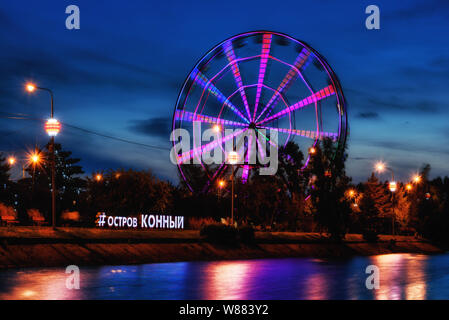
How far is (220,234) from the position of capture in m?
35.1

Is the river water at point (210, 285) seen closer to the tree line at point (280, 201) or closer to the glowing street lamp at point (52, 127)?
the glowing street lamp at point (52, 127)

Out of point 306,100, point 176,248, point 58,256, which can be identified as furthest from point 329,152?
point 58,256

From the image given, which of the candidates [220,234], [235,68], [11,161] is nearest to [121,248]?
[220,234]

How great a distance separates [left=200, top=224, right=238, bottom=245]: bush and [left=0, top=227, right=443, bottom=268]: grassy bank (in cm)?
54

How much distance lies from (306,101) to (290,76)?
2.51 meters

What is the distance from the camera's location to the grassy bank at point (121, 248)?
75.9ft

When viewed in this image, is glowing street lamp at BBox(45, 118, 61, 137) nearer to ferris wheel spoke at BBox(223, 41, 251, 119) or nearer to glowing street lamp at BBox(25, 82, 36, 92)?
glowing street lamp at BBox(25, 82, 36, 92)

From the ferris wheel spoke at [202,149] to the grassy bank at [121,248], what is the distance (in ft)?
23.1

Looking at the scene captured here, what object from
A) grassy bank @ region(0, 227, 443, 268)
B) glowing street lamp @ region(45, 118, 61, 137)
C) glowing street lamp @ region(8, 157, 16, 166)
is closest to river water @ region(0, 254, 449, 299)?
grassy bank @ region(0, 227, 443, 268)

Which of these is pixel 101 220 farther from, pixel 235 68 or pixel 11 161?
pixel 11 161

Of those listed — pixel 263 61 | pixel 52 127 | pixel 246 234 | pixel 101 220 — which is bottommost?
pixel 246 234

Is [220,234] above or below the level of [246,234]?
above

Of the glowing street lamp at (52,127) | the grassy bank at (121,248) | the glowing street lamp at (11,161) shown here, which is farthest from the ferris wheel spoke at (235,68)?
the glowing street lamp at (11,161)

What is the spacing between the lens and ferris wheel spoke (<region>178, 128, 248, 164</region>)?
1777 inches
